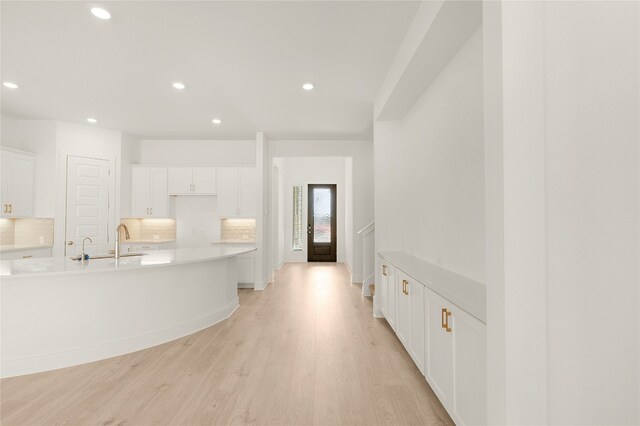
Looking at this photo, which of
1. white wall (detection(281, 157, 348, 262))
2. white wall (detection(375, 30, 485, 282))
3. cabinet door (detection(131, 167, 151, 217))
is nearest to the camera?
white wall (detection(375, 30, 485, 282))

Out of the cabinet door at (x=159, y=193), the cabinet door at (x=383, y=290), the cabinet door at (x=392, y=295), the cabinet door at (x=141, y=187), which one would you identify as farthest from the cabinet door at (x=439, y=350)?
the cabinet door at (x=141, y=187)

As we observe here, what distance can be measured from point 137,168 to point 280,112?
11.0 ft

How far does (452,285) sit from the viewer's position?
2.15m

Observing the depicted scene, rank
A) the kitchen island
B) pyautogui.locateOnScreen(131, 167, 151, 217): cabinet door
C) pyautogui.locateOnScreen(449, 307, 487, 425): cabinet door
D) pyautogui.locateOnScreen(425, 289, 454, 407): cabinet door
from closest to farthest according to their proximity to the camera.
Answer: pyautogui.locateOnScreen(449, 307, 487, 425): cabinet door < pyautogui.locateOnScreen(425, 289, 454, 407): cabinet door < the kitchen island < pyautogui.locateOnScreen(131, 167, 151, 217): cabinet door

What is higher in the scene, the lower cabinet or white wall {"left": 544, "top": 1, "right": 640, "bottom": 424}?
white wall {"left": 544, "top": 1, "right": 640, "bottom": 424}

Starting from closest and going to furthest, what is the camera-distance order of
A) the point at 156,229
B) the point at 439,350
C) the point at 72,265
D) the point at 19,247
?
the point at 439,350
the point at 72,265
the point at 19,247
the point at 156,229

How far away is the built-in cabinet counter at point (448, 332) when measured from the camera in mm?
1601

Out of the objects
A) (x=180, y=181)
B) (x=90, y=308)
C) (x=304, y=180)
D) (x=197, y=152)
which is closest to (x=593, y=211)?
(x=90, y=308)

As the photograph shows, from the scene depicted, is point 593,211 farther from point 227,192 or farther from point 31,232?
point 31,232

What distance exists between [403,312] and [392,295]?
49cm

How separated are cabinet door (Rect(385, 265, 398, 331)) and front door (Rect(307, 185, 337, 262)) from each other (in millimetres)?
5964

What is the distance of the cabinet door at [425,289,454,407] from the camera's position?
194cm

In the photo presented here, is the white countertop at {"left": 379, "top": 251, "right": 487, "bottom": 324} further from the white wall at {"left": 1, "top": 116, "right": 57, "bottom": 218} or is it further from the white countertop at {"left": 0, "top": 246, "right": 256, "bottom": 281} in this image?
the white wall at {"left": 1, "top": 116, "right": 57, "bottom": 218}

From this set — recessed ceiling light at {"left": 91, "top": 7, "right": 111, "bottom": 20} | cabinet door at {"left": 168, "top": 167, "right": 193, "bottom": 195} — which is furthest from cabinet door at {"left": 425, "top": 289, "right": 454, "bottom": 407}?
cabinet door at {"left": 168, "top": 167, "right": 193, "bottom": 195}
